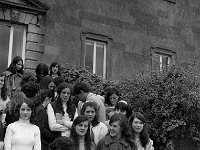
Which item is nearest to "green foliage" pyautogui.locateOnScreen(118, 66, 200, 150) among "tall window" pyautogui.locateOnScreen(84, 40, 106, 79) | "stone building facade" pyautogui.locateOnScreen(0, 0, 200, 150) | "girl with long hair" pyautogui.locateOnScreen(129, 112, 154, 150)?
"stone building facade" pyautogui.locateOnScreen(0, 0, 200, 150)

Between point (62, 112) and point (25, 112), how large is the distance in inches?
49.1

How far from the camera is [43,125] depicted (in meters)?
6.65

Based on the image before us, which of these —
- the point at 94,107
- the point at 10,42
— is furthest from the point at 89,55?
the point at 94,107

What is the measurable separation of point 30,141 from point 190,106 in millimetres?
5909

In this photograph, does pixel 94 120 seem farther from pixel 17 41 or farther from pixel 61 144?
pixel 17 41

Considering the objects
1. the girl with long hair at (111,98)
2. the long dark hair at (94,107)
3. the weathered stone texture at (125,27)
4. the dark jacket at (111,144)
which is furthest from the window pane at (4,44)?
the dark jacket at (111,144)

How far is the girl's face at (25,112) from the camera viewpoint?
5887 mm

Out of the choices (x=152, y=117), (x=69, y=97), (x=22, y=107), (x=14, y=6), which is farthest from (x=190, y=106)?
(x=14, y=6)

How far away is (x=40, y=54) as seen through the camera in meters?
13.8

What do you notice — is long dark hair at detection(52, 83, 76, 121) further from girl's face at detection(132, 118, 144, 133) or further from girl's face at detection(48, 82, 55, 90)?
girl's face at detection(132, 118, 144, 133)

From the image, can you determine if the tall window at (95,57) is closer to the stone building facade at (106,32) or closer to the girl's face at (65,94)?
the stone building facade at (106,32)

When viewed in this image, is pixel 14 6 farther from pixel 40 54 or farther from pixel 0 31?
pixel 40 54

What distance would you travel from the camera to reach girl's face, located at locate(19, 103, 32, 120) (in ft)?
19.3

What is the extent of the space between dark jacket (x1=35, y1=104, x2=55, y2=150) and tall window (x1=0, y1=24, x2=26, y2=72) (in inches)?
268
